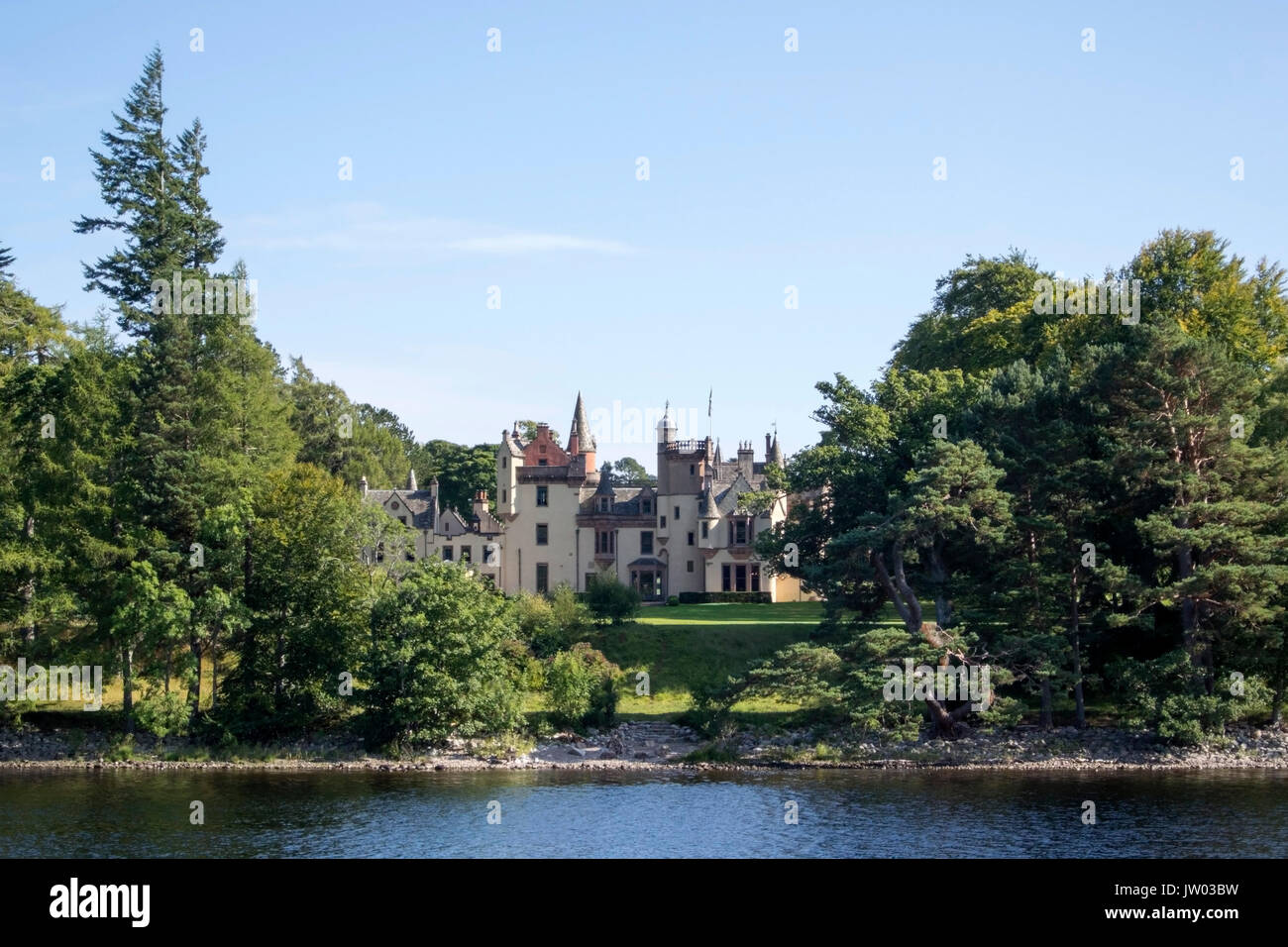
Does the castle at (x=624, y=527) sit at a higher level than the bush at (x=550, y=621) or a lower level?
higher

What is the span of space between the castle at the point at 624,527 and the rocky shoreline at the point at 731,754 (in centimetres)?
2283

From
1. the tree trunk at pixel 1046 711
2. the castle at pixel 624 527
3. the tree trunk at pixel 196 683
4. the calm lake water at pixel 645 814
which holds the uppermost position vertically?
the castle at pixel 624 527

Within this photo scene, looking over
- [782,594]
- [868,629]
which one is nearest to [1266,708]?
[868,629]

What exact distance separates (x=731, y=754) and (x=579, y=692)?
5956mm

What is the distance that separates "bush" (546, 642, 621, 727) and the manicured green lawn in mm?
1572

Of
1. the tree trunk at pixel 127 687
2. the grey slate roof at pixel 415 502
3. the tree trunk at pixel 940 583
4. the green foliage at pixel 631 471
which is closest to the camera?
the tree trunk at pixel 940 583

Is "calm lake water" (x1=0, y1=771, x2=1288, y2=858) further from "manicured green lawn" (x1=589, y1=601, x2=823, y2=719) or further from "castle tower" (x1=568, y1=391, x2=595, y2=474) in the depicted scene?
"castle tower" (x1=568, y1=391, x2=595, y2=474)

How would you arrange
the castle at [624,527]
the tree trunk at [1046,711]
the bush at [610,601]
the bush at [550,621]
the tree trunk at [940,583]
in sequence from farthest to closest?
the castle at [624,527]
the bush at [610,601]
the bush at [550,621]
the tree trunk at [940,583]
the tree trunk at [1046,711]

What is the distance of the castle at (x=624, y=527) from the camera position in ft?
220

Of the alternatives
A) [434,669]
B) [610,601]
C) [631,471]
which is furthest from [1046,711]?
[631,471]

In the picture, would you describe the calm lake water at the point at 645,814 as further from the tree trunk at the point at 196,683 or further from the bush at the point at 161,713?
the tree trunk at the point at 196,683

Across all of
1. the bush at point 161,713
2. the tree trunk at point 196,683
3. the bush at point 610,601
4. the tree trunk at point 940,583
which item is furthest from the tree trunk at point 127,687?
the tree trunk at point 940,583

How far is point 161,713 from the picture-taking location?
141ft

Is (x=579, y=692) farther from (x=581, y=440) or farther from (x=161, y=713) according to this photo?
(x=581, y=440)
